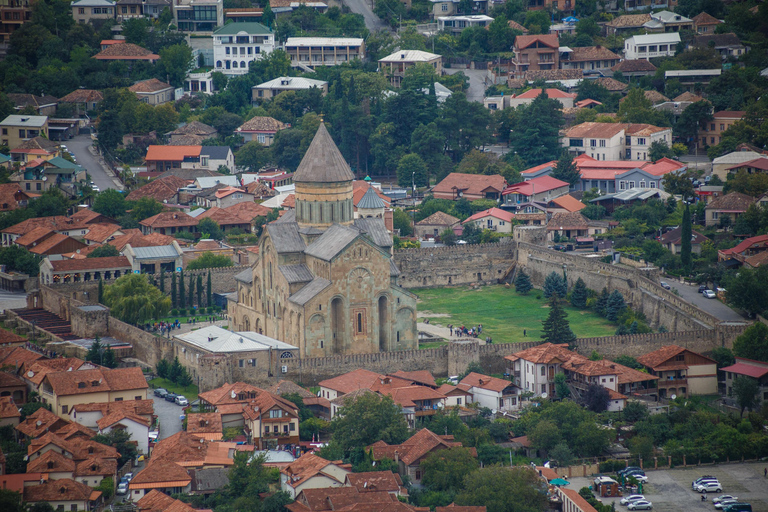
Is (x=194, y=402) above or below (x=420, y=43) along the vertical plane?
below

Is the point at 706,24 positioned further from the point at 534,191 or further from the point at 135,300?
the point at 135,300

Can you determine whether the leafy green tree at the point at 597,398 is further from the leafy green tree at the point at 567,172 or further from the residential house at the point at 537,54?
the residential house at the point at 537,54

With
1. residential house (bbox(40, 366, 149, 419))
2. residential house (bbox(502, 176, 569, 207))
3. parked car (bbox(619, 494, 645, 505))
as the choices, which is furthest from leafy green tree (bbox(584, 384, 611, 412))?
residential house (bbox(502, 176, 569, 207))

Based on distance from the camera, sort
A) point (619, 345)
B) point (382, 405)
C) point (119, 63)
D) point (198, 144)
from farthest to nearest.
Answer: point (119, 63), point (198, 144), point (619, 345), point (382, 405)

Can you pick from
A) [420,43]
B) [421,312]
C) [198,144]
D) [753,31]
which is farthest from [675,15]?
[421,312]

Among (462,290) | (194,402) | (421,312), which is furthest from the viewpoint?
(462,290)

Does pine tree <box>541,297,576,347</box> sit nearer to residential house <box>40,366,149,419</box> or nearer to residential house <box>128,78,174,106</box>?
residential house <box>40,366,149,419</box>

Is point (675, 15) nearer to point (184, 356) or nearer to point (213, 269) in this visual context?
point (213, 269)

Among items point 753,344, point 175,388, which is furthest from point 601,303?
point 175,388

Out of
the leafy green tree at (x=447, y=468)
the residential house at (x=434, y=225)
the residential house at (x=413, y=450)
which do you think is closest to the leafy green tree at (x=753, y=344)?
the residential house at (x=413, y=450)
